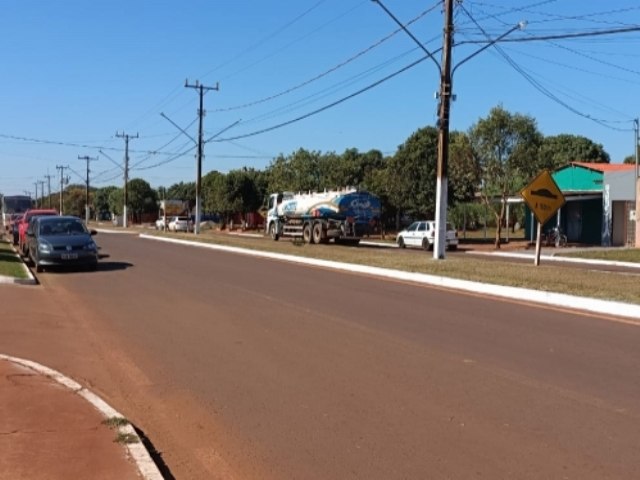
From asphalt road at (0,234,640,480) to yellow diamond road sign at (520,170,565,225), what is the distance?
6338 mm

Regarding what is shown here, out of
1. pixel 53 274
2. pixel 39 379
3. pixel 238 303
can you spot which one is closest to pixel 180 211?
pixel 53 274

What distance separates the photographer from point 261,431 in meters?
5.93

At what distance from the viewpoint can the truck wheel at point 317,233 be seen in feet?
132

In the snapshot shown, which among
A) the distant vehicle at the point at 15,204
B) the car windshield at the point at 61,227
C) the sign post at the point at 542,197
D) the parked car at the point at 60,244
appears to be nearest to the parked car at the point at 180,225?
the distant vehicle at the point at 15,204

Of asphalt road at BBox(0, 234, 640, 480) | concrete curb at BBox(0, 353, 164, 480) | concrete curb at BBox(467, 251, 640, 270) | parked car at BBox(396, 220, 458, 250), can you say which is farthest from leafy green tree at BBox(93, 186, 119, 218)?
concrete curb at BBox(0, 353, 164, 480)

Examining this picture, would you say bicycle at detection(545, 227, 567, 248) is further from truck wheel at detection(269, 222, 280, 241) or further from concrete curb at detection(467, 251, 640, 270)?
truck wheel at detection(269, 222, 280, 241)

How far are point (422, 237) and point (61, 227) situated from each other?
2172 centimetres

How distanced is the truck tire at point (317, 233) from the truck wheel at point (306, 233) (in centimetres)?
45

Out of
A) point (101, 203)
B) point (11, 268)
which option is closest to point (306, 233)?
point (11, 268)

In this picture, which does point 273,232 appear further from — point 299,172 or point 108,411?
point 108,411

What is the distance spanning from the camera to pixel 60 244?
1981 cm

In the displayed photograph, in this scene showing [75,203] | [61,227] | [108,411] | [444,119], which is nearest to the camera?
[108,411]

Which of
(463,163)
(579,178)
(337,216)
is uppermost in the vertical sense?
(463,163)

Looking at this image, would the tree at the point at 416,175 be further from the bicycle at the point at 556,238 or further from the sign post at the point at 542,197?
the sign post at the point at 542,197
